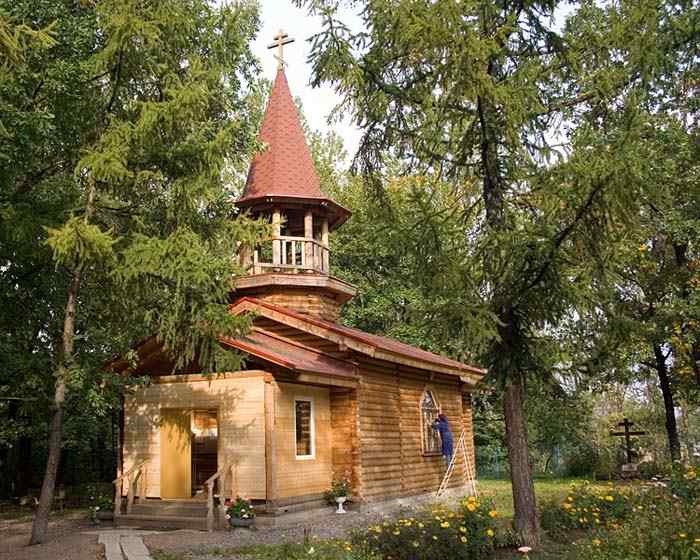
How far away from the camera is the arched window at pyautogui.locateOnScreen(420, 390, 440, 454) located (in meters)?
18.6

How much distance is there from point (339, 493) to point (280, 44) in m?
12.1

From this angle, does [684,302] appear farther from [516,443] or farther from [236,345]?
[236,345]

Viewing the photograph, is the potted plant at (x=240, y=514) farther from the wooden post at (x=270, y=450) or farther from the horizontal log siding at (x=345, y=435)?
the horizontal log siding at (x=345, y=435)

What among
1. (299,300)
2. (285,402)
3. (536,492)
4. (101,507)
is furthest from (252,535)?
(536,492)

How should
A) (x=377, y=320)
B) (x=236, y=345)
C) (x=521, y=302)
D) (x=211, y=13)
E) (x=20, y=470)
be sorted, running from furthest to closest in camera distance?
(x=377, y=320)
(x=20, y=470)
(x=211, y=13)
(x=236, y=345)
(x=521, y=302)

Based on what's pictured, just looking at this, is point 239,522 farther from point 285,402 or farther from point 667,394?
point 667,394

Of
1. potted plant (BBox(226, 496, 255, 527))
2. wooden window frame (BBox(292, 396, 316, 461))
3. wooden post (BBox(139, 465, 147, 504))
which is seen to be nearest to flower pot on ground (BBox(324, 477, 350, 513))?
wooden window frame (BBox(292, 396, 316, 461))

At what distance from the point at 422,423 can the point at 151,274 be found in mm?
9341

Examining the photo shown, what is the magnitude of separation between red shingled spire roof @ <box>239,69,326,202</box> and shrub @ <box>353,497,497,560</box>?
1006cm

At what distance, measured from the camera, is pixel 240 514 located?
39.2 ft

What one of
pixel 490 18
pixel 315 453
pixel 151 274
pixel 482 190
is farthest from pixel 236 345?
pixel 490 18

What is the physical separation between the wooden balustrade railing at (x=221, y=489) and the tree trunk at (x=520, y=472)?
5209mm

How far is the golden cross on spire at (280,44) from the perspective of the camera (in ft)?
62.6

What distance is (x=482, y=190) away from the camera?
10742mm
